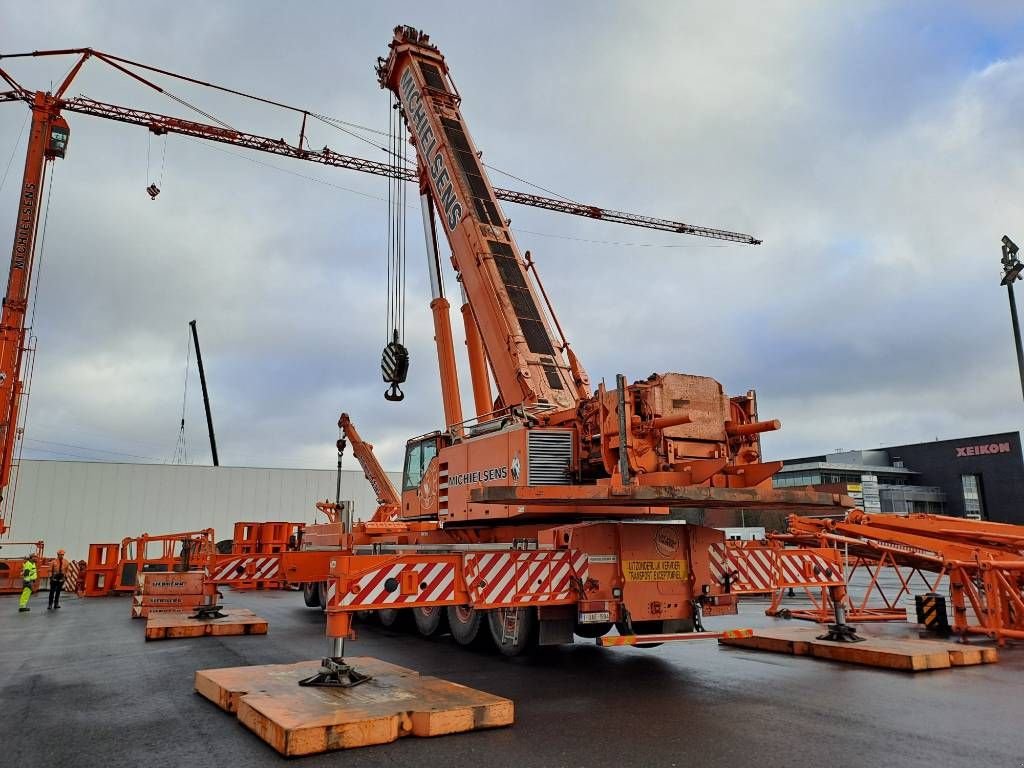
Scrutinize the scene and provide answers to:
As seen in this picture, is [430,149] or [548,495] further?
[430,149]

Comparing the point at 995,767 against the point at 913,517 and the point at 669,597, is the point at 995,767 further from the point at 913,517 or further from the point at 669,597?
the point at 913,517

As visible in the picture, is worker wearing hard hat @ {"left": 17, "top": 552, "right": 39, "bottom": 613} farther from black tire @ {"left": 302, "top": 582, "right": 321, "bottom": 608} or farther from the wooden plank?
the wooden plank

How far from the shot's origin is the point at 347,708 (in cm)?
577

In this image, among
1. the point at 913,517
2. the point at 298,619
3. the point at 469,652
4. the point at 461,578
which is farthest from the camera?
the point at 298,619

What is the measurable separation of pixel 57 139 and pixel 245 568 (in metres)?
18.1

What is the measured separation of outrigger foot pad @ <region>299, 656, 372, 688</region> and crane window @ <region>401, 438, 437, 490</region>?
5154 mm

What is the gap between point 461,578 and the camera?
7.25 m

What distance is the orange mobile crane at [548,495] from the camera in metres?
7.06

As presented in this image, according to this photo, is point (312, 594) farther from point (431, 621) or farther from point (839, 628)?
point (839, 628)

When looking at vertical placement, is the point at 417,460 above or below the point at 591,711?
above

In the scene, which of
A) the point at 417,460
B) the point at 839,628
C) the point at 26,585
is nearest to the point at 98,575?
the point at 26,585

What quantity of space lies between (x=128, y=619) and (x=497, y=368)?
11.1 metres

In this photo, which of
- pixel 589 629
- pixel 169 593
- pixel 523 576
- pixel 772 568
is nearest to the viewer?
pixel 523 576

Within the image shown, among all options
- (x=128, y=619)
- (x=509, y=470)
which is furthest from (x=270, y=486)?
(x=509, y=470)
